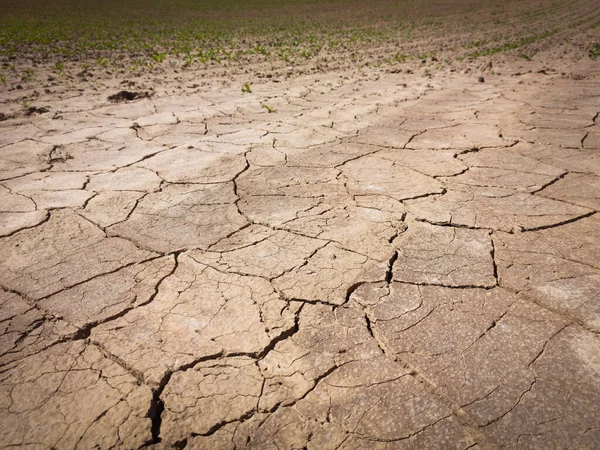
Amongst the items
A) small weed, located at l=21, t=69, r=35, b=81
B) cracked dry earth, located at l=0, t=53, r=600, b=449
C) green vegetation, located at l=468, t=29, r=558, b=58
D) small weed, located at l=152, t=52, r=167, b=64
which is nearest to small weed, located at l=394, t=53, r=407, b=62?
green vegetation, located at l=468, t=29, r=558, b=58

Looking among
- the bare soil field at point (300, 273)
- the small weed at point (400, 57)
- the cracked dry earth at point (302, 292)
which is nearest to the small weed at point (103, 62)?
the bare soil field at point (300, 273)

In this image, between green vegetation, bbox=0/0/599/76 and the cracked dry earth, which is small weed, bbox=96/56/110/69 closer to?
green vegetation, bbox=0/0/599/76

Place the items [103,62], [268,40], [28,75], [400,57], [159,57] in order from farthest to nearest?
1. [268,40]
2. [400,57]
3. [159,57]
4. [103,62]
5. [28,75]

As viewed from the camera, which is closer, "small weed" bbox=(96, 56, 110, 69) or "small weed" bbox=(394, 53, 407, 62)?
"small weed" bbox=(96, 56, 110, 69)

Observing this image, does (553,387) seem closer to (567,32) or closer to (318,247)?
(318,247)

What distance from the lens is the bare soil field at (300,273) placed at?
1253 mm

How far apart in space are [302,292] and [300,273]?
0.43ft

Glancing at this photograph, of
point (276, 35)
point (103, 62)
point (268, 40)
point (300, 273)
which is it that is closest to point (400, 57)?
point (268, 40)

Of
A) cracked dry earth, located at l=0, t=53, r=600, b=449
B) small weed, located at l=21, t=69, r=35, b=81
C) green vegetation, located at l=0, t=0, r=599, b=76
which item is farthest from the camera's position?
green vegetation, located at l=0, t=0, r=599, b=76

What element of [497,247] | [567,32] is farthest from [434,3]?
[497,247]

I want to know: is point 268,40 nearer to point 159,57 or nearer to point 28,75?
point 159,57

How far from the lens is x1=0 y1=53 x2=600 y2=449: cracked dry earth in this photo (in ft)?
4.08

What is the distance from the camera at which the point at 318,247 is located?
6.70ft

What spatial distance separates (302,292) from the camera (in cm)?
174
